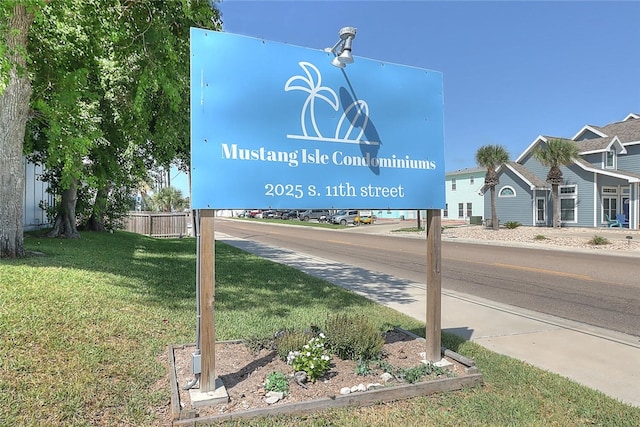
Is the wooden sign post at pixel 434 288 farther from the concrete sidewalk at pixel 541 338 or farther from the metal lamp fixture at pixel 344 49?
the metal lamp fixture at pixel 344 49

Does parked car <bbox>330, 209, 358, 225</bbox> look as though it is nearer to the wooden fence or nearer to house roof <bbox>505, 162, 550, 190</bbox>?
house roof <bbox>505, 162, 550, 190</bbox>

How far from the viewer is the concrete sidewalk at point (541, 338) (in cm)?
421

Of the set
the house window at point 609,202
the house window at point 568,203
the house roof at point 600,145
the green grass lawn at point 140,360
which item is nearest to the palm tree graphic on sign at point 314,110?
the green grass lawn at point 140,360

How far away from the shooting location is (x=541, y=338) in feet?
18.0

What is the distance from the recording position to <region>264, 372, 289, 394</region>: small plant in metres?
3.49

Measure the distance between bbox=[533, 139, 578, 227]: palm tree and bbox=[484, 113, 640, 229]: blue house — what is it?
66.6 inches

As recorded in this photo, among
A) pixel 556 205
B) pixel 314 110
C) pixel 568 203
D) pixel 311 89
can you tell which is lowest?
pixel 556 205

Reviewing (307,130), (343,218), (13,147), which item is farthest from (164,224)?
(343,218)

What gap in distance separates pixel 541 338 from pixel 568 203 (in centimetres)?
2897

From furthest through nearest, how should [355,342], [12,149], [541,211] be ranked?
[541,211], [12,149], [355,342]

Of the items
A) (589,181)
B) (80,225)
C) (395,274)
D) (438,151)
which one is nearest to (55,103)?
(438,151)

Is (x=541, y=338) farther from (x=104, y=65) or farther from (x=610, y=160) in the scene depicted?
(x=610, y=160)

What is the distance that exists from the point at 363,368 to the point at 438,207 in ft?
5.84

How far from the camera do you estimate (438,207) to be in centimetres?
439
